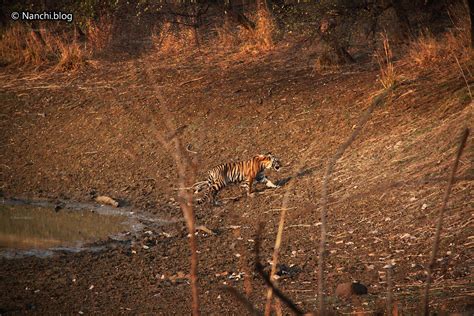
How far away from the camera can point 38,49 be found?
17.6 m

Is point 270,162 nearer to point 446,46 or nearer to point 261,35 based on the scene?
point 446,46

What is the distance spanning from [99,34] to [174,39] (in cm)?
178

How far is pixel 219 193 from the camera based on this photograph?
37.4 feet

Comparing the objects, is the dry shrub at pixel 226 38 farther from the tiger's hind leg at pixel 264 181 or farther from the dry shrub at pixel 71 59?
the tiger's hind leg at pixel 264 181

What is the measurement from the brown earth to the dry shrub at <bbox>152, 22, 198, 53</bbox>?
0.64m

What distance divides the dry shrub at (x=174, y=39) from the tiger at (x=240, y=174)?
20.5ft

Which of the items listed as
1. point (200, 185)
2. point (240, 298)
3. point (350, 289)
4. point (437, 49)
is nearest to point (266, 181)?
point (200, 185)

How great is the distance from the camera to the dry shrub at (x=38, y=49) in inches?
671

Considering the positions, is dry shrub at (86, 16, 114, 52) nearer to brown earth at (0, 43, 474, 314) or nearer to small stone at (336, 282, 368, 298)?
brown earth at (0, 43, 474, 314)

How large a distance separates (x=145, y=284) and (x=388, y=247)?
2.19 m

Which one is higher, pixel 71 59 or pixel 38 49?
pixel 38 49

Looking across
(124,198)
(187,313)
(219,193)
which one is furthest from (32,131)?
(187,313)

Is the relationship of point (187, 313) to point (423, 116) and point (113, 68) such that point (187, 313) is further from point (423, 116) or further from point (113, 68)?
point (113, 68)

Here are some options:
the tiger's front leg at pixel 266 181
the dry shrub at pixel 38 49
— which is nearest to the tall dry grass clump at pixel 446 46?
the tiger's front leg at pixel 266 181
